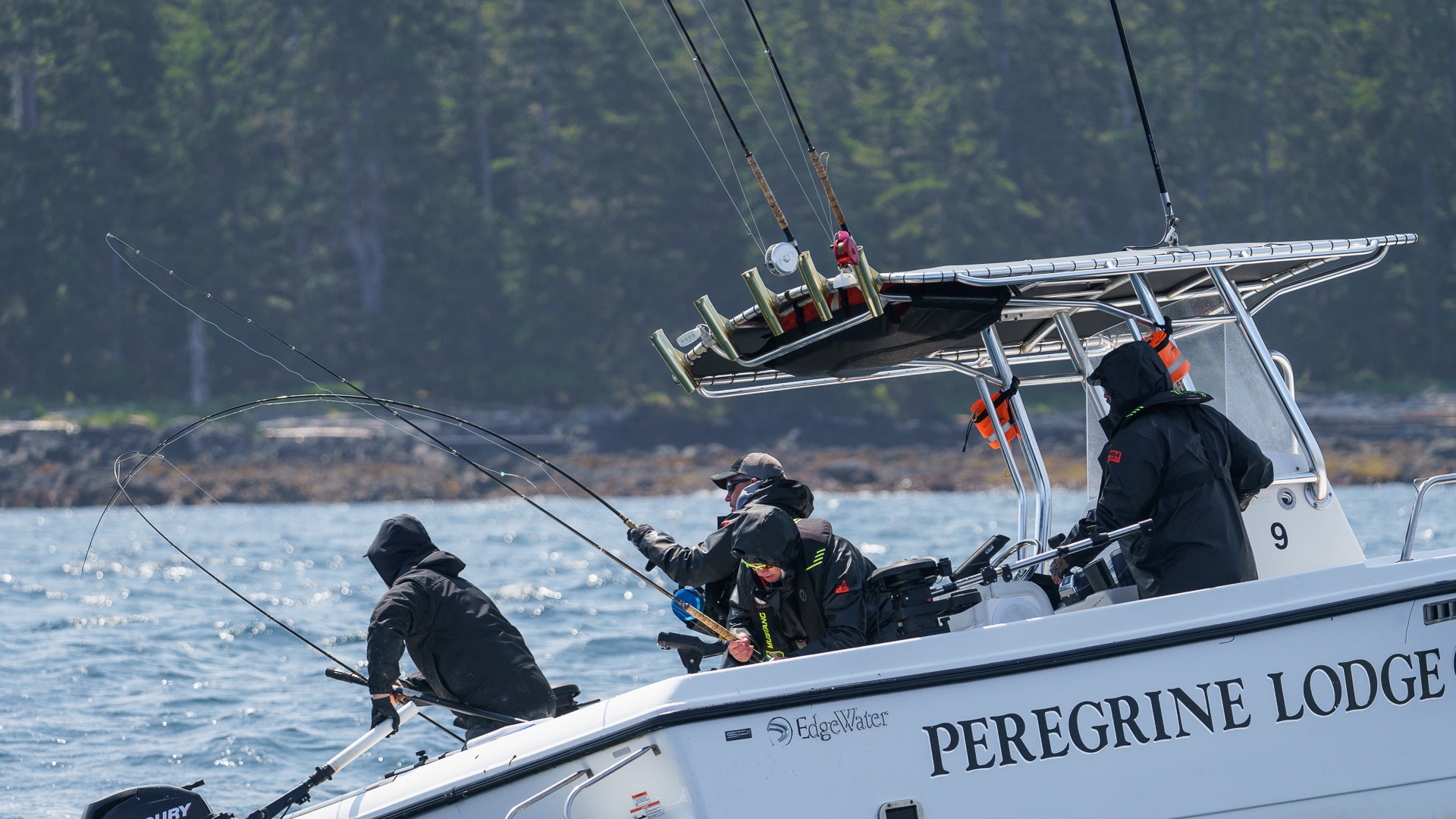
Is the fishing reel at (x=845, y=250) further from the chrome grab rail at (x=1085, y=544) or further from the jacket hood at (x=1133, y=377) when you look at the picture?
the chrome grab rail at (x=1085, y=544)

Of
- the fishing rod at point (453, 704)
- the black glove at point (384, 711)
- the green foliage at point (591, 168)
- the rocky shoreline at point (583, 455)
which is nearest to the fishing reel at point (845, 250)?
the fishing rod at point (453, 704)

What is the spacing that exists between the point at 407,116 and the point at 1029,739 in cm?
4794

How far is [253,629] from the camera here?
13305 millimetres

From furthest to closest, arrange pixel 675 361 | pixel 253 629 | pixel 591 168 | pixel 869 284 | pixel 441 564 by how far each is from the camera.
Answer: pixel 591 168 < pixel 253 629 < pixel 675 361 < pixel 441 564 < pixel 869 284

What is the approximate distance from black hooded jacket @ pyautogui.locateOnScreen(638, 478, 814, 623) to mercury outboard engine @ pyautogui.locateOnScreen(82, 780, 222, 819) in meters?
1.71

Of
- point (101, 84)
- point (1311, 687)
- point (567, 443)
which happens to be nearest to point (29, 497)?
point (567, 443)

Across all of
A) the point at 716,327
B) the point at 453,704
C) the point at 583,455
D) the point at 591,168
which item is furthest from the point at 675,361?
the point at 591,168

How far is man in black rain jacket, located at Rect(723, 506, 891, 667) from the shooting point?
516cm

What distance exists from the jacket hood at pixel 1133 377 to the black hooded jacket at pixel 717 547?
3.48ft

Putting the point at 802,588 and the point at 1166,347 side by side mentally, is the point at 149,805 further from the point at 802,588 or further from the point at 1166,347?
the point at 1166,347

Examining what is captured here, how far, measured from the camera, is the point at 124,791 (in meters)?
5.35

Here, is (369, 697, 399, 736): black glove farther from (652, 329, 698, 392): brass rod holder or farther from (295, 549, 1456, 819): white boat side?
(652, 329, 698, 392): brass rod holder

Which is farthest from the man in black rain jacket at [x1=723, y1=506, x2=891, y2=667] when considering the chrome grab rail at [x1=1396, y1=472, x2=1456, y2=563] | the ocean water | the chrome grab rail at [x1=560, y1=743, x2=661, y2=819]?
the ocean water

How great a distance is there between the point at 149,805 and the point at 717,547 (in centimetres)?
206
